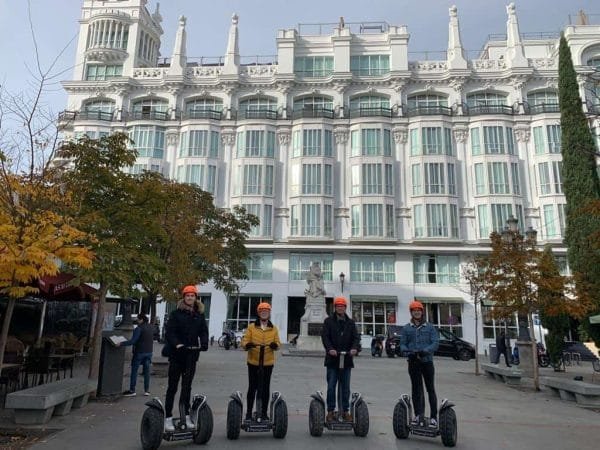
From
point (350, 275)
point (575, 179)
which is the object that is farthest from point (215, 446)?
point (350, 275)

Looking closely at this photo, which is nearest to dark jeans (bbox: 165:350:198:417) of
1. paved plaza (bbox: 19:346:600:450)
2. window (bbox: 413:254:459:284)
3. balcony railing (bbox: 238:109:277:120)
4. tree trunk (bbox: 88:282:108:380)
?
paved plaza (bbox: 19:346:600:450)

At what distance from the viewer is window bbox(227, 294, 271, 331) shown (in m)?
35.8

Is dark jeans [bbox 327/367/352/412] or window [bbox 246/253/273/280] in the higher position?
window [bbox 246/253/273/280]

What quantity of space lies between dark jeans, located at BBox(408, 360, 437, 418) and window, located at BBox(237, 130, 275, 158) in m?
34.3

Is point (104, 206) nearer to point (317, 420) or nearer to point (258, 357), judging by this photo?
point (258, 357)

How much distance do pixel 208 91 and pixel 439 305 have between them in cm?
2856

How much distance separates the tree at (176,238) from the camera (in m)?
9.64

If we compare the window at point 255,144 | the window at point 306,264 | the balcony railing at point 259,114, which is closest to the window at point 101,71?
the balcony railing at point 259,114

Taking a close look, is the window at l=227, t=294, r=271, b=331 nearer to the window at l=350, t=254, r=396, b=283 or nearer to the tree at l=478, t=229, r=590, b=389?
the window at l=350, t=254, r=396, b=283

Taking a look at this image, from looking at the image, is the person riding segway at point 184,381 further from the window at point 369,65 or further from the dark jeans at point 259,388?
the window at point 369,65

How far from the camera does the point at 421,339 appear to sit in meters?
6.40

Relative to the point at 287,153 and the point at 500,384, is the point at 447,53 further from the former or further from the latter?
the point at 500,384

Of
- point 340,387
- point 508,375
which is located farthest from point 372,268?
point 340,387

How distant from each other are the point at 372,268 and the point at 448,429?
30.5 meters
